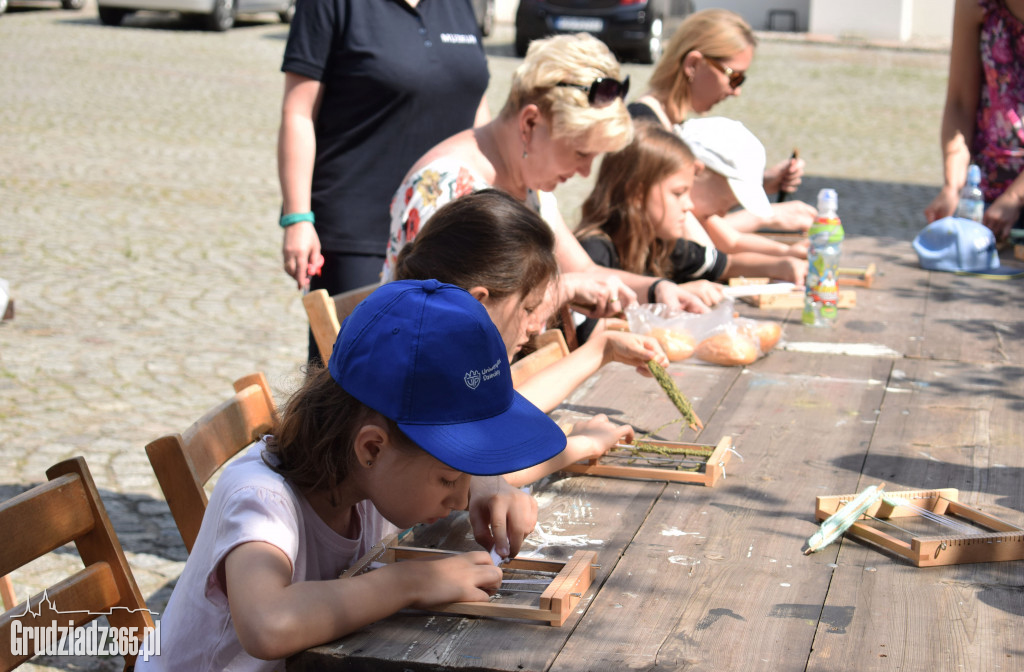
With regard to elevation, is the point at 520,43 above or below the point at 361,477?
below

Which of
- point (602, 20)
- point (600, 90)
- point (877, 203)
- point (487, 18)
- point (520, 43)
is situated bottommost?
point (877, 203)

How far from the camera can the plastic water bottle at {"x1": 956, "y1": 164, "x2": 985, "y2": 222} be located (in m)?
4.62

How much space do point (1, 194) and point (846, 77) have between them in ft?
44.1

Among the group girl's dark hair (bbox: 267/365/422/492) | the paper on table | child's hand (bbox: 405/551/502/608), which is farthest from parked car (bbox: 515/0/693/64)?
child's hand (bbox: 405/551/502/608)

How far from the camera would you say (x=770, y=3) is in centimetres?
2436

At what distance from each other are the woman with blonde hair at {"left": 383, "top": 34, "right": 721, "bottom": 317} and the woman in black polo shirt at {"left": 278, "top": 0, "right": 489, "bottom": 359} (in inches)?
15.3

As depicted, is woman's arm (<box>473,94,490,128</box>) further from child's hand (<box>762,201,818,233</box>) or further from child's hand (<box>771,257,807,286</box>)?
child's hand (<box>762,201,818,233</box>)

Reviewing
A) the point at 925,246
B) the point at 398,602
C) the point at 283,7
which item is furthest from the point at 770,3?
the point at 398,602

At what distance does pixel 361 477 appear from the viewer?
1770 mm

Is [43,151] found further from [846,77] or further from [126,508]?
[846,77]

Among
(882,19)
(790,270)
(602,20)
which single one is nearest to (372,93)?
(790,270)

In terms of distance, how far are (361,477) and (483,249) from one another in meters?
0.81

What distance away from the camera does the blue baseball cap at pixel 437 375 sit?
5.39 feet

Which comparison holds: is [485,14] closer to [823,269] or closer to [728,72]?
[728,72]
